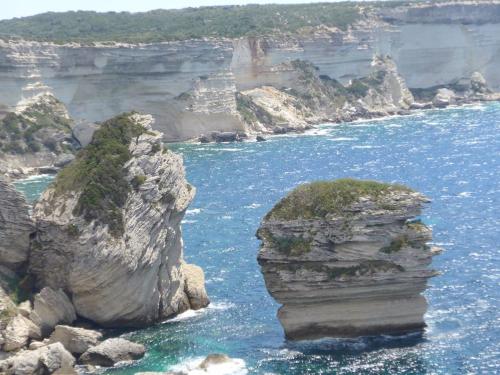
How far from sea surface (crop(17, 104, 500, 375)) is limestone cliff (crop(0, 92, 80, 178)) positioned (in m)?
7.07

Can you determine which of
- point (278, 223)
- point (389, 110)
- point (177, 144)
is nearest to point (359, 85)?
point (389, 110)

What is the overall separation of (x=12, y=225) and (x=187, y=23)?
114 metres

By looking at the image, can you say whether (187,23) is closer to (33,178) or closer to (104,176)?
(33,178)

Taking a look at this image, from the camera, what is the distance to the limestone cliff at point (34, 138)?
9869 cm

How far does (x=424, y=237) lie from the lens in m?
42.3

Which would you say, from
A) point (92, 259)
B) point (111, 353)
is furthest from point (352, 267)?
point (92, 259)

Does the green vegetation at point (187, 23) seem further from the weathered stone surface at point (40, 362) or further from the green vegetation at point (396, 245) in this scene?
the weathered stone surface at point (40, 362)

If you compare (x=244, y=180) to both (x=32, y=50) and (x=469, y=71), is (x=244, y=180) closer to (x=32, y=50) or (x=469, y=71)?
(x=32, y=50)

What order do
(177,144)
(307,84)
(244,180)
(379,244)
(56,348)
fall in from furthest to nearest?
(307,84)
(177,144)
(244,180)
(379,244)
(56,348)

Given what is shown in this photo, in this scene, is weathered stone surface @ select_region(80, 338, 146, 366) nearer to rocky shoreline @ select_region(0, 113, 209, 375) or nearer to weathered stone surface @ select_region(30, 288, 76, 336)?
rocky shoreline @ select_region(0, 113, 209, 375)

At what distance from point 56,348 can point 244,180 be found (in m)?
48.3

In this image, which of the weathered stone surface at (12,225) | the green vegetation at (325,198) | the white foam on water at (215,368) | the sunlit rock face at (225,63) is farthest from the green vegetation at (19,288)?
the sunlit rock face at (225,63)

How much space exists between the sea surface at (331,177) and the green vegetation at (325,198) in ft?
19.1

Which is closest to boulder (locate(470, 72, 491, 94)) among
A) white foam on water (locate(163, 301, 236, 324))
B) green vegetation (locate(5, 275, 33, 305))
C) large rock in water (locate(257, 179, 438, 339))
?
white foam on water (locate(163, 301, 236, 324))
